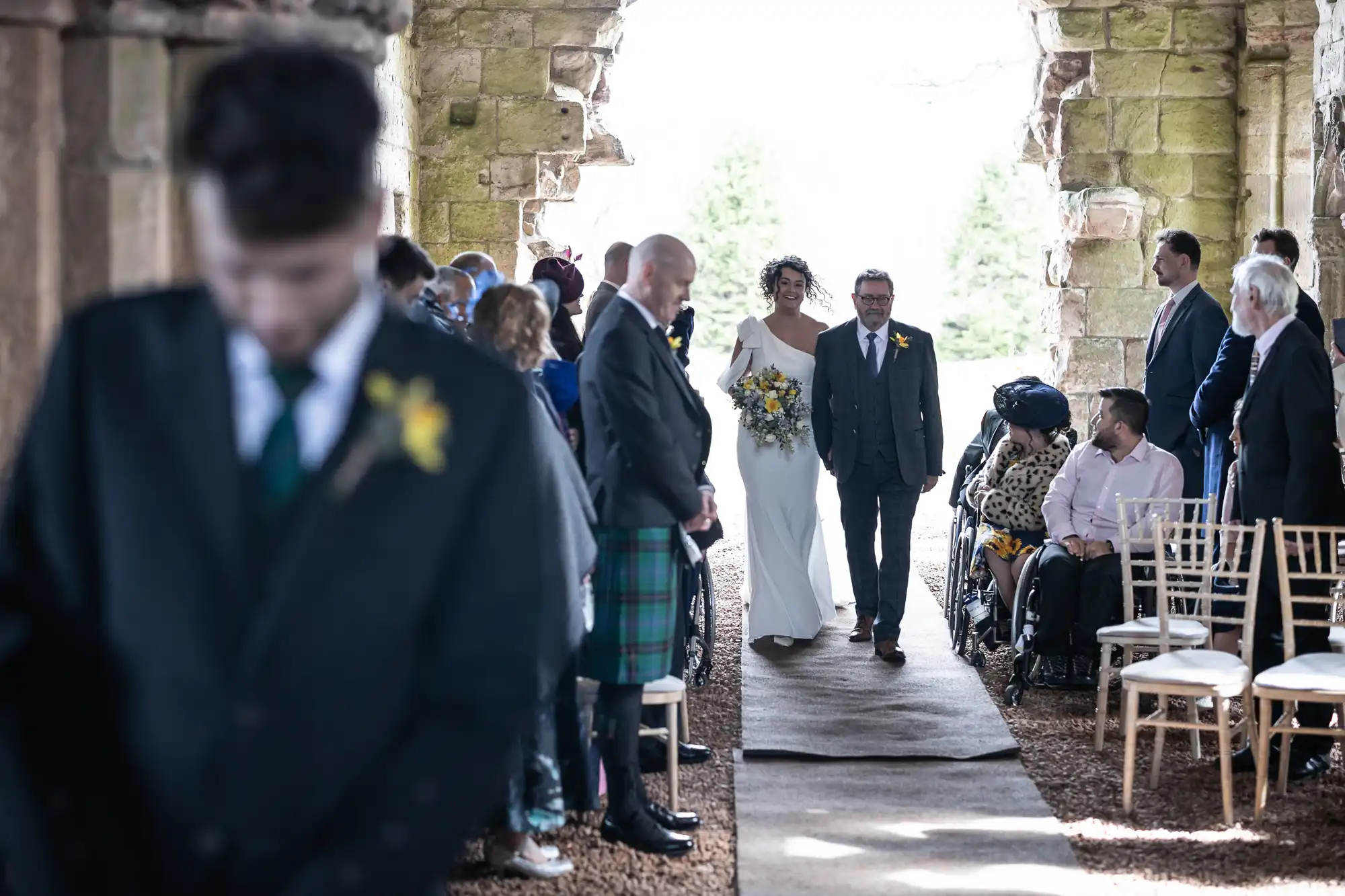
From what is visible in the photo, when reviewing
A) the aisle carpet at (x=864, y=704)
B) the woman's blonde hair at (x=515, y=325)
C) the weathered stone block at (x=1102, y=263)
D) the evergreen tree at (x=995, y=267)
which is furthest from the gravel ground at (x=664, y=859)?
the evergreen tree at (x=995, y=267)

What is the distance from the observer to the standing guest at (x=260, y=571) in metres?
1.35

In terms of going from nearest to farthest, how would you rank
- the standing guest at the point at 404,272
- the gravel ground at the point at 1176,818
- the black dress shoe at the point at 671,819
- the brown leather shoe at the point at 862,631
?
the standing guest at the point at 404,272, the gravel ground at the point at 1176,818, the black dress shoe at the point at 671,819, the brown leather shoe at the point at 862,631

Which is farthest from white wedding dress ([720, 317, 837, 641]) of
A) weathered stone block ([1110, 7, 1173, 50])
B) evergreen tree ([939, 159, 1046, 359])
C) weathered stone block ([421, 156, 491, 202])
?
evergreen tree ([939, 159, 1046, 359])

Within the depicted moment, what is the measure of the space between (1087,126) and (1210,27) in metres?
0.85

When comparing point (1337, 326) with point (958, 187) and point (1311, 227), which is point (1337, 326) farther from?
point (958, 187)

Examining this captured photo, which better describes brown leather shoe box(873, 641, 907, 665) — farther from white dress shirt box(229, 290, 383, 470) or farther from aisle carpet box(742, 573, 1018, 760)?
white dress shirt box(229, 290, 383, 470)

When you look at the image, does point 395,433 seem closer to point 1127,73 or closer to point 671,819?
point 671,819

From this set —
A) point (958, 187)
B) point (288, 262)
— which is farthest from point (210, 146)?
point (958, 187)

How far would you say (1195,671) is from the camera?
4.35 metres

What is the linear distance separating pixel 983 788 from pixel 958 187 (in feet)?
101

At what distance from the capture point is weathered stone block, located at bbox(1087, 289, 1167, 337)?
901 cm

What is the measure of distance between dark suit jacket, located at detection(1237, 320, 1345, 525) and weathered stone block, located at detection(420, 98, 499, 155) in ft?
16.7

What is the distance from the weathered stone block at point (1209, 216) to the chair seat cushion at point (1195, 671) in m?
4.83

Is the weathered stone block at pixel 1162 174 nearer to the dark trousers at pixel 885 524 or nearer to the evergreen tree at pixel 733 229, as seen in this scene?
the dark trousers at pixel 885 524
